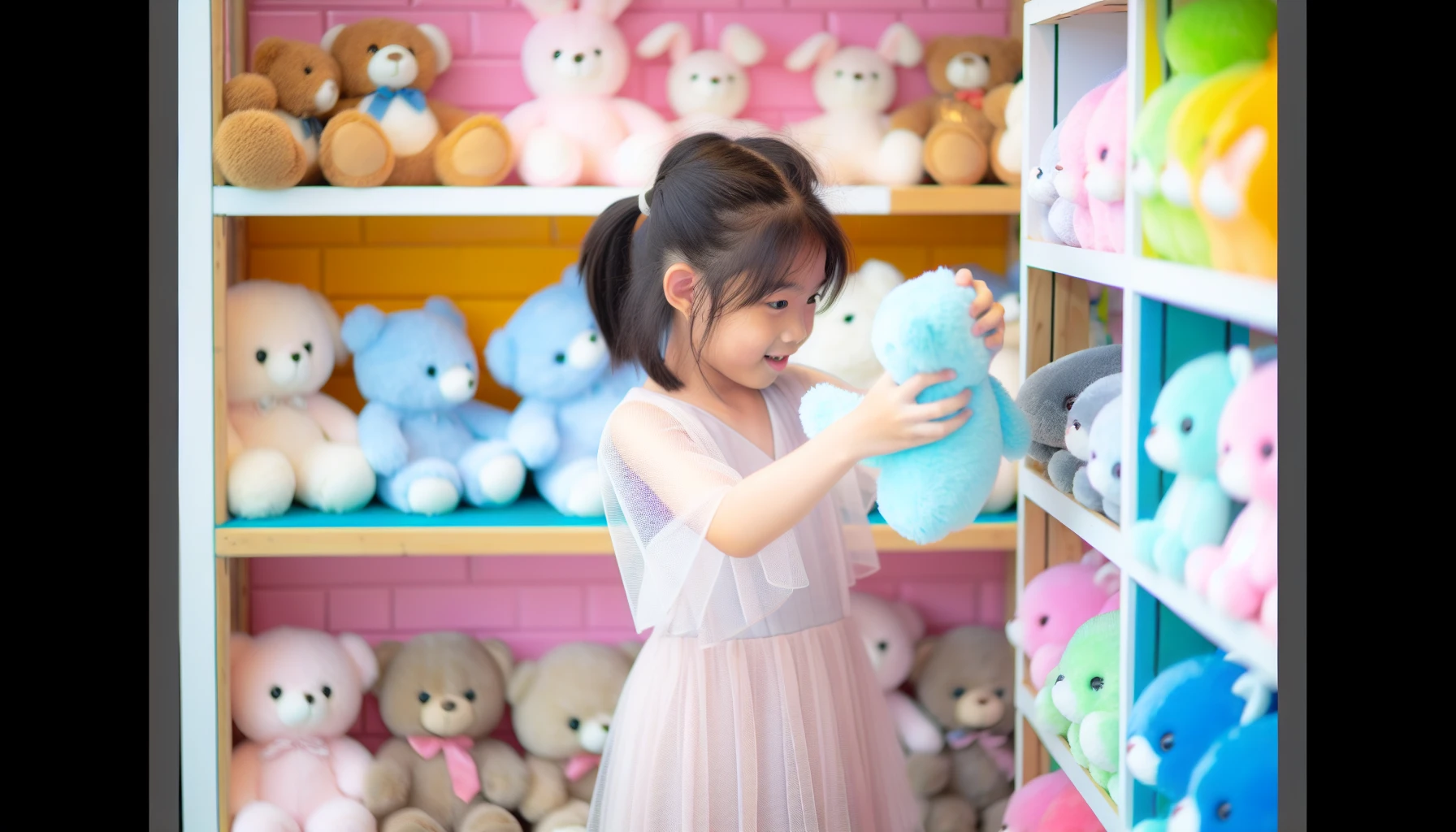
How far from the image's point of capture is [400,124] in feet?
6.13

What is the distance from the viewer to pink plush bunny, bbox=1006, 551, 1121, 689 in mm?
1460

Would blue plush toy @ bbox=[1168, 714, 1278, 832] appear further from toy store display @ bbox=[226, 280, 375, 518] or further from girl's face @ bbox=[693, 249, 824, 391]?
toy store display @ bbox=[226, 280, 375, 518]

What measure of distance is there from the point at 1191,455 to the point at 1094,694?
41 centimetres

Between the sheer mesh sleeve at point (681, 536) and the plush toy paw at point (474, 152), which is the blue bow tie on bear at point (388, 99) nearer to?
the plush toy paw at point (474, 152)

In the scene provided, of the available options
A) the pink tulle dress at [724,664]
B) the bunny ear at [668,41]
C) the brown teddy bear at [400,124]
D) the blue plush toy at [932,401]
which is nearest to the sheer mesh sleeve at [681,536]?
the pink tulle dress at [724,664]

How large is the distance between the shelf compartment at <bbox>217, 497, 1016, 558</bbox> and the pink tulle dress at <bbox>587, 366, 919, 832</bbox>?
0.39 m

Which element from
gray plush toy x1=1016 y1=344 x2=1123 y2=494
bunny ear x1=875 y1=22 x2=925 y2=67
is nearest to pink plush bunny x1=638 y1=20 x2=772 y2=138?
bunny ear x1=875 y1=22 x2=925 y2=67

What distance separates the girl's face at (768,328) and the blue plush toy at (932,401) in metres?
0.13

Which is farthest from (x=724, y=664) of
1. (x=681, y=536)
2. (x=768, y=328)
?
(x=768, y=328)

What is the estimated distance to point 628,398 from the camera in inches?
52.8

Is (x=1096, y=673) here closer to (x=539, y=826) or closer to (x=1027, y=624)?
(x=1027, y=624)
